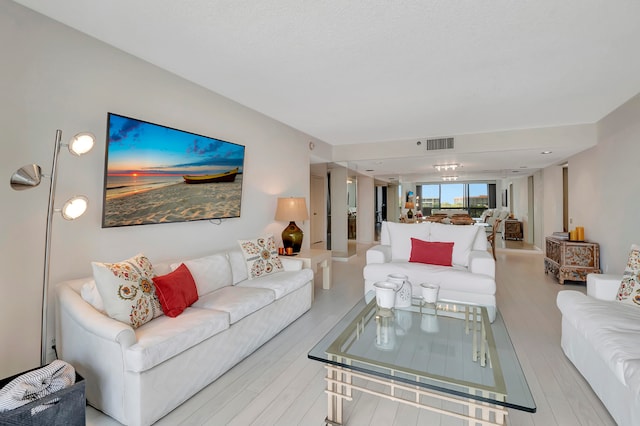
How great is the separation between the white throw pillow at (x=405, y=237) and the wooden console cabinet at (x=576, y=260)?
2.45 meters

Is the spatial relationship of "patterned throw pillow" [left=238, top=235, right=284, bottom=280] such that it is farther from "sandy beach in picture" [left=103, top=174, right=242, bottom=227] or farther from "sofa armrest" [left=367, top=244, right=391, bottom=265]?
"sofa armrest" [left=367, top=244, right=391, bottom=265]

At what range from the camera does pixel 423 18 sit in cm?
189

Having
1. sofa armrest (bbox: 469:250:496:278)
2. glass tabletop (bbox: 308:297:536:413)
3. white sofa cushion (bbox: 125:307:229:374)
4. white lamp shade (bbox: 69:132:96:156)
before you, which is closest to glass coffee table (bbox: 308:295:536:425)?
glass tabletop (bbox: 308:297:536:413)

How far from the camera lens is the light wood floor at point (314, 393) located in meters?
1.76

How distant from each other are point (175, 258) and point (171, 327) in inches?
41.9

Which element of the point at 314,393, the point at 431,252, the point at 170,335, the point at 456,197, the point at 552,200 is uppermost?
the point at 456,197

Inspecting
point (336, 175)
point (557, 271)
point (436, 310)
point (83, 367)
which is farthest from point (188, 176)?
point (557, 271)

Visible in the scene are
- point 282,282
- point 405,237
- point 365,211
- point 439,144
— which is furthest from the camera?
point 365,211

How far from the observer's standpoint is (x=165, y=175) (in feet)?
8.82

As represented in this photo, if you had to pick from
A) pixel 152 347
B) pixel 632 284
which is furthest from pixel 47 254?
pixel 632 284

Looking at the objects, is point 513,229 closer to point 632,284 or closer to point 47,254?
point 632,284

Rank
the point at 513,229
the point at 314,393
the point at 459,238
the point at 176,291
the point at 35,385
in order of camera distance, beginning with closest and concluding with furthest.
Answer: the point at 35,385
the point at 314,393
the point at 176,291
the point at 459,238
the point at 513,229

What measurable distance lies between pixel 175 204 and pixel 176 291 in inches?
36.9

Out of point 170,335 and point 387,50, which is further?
point 387,50
